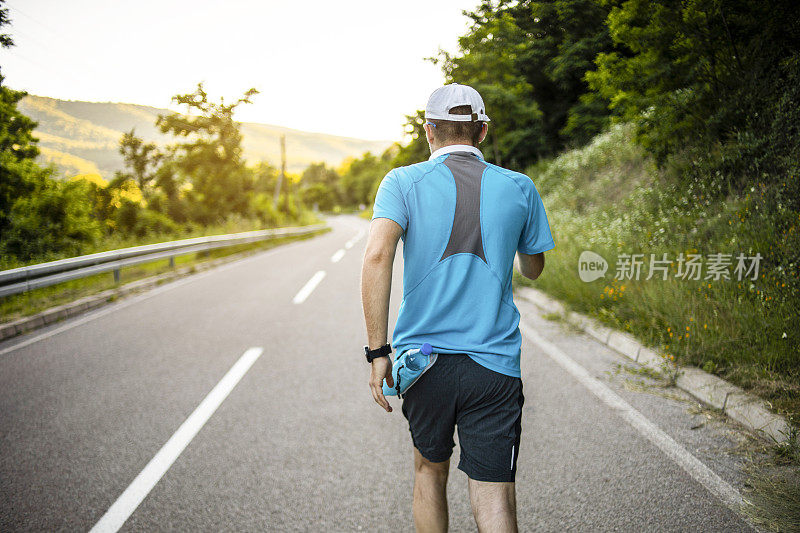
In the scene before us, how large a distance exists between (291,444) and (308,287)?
5.93 m

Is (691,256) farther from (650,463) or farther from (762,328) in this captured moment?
(650,463)

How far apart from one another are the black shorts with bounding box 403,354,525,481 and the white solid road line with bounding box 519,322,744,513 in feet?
5.38

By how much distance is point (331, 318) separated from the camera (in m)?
6.30

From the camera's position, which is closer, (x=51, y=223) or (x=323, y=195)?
(x=51, y=223)

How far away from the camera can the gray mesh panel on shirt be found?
149cm

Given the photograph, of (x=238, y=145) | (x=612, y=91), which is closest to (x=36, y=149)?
(x=612, y=91)

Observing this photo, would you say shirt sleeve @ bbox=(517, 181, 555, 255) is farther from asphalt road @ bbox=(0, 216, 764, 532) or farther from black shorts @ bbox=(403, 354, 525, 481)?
asphalt road @ bbox=(0, 216, 764, 532)

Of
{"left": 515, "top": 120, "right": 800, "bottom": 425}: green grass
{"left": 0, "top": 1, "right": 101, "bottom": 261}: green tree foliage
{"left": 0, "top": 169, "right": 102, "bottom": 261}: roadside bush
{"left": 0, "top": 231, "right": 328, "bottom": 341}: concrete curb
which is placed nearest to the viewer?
{"left": 515, "top": 120, "right": 800, "bottom": 425}: green grass

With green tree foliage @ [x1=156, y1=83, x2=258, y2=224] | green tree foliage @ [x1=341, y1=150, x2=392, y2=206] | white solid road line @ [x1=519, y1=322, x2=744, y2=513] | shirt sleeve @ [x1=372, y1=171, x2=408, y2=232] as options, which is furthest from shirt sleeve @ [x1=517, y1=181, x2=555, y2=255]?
green tree foliage @ [x1=341, y1=150, x2=392, y2=206]

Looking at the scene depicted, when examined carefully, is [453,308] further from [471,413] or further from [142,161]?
[142,161]

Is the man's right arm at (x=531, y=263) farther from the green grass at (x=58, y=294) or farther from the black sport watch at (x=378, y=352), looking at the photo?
the green grass at (x=58, y=294)

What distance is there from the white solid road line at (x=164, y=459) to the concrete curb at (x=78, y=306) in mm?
3800

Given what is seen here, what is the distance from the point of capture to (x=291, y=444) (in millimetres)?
2926

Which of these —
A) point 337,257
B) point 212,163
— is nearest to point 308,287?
point 337,257
